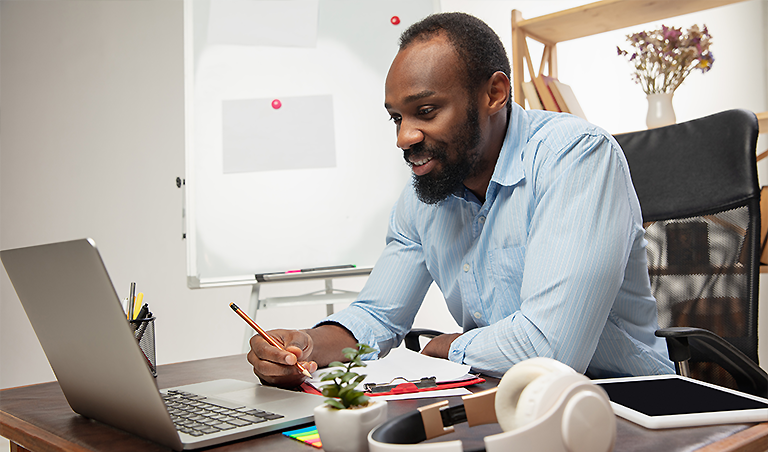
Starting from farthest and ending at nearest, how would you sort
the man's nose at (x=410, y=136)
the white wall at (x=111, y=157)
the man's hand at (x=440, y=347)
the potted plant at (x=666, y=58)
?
the white wall at (x=111, y=157) → the potted plant at (x=666, y=58) → the man's nose at (x=410, y=136) → the man's hand at (x=440, y=347)

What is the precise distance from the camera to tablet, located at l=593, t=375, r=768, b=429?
1.77 feet

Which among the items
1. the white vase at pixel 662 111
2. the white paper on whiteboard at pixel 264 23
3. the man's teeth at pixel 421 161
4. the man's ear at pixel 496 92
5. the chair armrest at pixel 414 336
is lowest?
the chair armrest at pixel 414 336

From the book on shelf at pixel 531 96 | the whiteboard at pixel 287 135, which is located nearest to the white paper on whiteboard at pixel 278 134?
the whiteboard at pixel 287 135

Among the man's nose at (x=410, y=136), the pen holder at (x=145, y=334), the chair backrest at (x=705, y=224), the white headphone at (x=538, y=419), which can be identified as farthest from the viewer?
the chair backrest at (x=705, y=224)

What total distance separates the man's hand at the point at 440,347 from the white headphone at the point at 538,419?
50 cm

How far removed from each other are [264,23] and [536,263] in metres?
1.50

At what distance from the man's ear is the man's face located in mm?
44

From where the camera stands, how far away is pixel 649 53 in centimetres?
199

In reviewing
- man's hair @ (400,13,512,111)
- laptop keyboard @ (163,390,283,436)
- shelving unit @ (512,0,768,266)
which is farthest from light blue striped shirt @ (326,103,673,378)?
shelving unit @ (512,0,768,266)

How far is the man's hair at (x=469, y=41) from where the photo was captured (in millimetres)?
1094

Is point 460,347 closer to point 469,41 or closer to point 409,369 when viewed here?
Result: point 409,369

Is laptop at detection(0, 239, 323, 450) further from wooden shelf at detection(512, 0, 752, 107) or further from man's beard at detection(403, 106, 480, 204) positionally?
wooden shelf at detection(512, 0, 752, 107)

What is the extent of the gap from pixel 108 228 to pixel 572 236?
2848mm

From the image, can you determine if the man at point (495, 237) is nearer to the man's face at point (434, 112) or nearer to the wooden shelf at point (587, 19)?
the man's face at point (434, 112)
